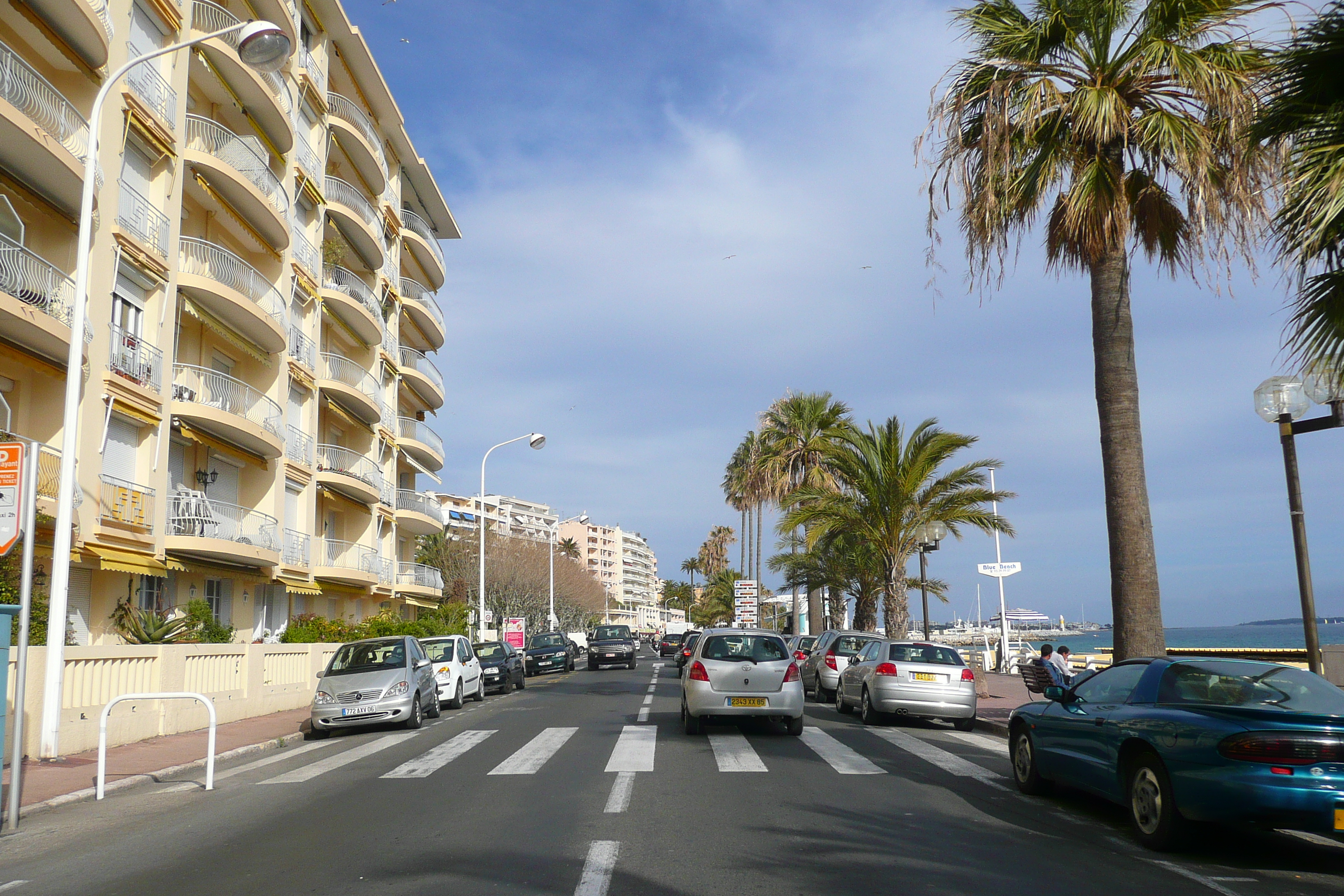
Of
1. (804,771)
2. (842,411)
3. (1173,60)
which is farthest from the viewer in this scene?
(842,411)

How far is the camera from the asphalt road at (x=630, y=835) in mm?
6379

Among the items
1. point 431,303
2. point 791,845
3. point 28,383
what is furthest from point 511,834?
point 431,303

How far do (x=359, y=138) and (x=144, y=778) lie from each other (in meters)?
28.3

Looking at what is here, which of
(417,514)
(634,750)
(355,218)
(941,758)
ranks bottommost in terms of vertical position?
(941,758)

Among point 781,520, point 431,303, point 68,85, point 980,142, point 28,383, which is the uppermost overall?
point 431,303

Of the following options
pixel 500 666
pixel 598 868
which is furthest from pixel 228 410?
pixel 598 868

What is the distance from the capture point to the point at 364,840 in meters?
7.68

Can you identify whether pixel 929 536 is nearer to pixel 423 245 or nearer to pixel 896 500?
pixel 896 500

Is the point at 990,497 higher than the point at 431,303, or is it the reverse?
the point at 431,303

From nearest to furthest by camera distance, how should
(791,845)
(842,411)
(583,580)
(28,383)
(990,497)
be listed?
1. (791,845)
2. (28,383)
3. (990,497)
4. (842,411)
5. (583,580)

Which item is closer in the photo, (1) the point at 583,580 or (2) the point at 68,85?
(2) the point at 68,85

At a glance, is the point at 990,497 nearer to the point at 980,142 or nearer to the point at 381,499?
the point at 980,142

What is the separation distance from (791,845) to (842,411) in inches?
1436

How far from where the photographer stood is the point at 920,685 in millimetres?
16109
